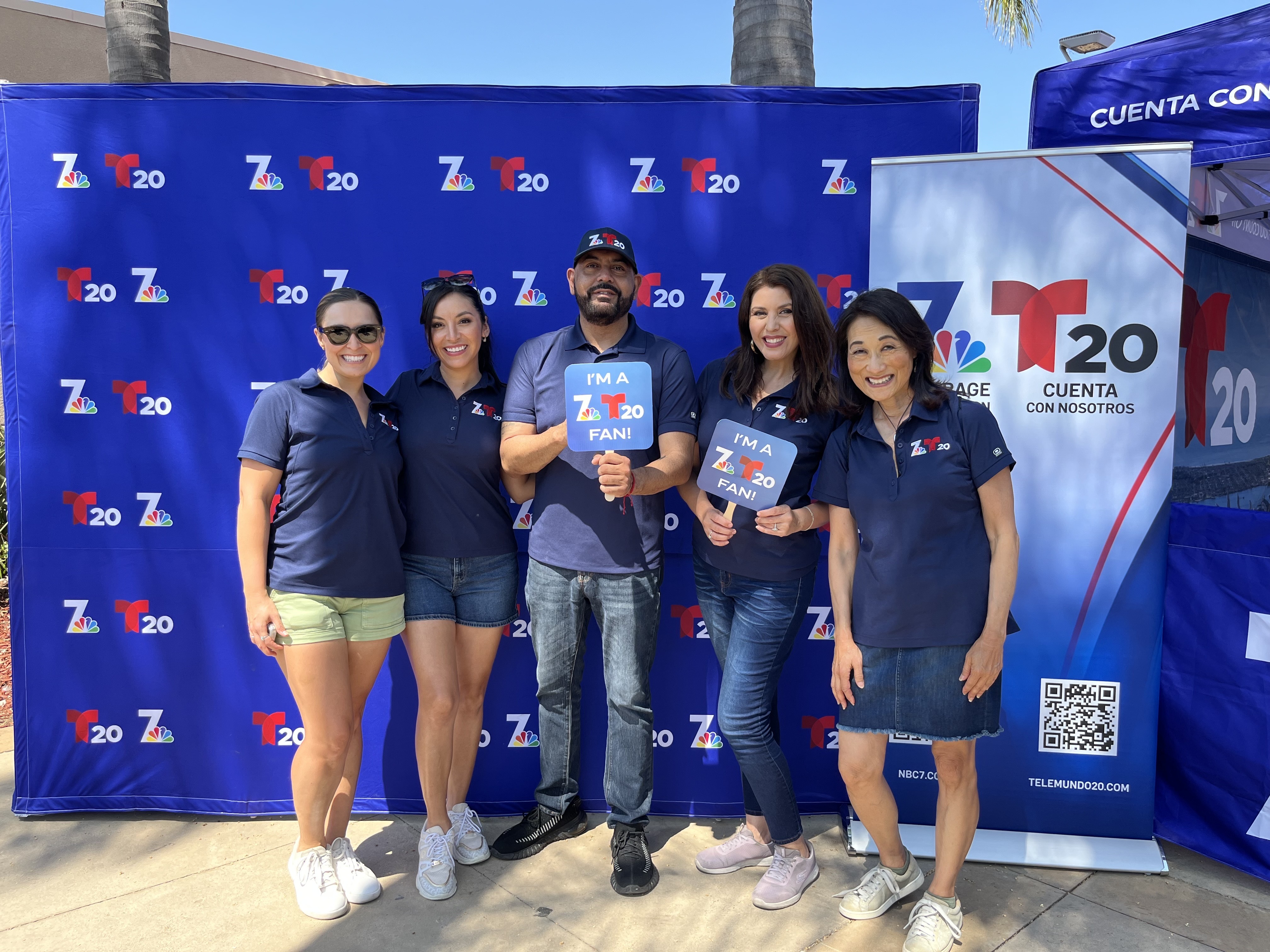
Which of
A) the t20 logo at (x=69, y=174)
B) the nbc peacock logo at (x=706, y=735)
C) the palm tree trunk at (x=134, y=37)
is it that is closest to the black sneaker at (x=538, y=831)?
the nbc peacock logo at (x=706, y=735)

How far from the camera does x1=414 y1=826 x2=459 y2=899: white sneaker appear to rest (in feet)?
9.02

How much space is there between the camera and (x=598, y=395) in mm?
2514

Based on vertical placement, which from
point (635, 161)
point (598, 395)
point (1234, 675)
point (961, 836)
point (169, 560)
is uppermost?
point (635, 161)

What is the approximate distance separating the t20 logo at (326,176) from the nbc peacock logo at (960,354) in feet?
7.70

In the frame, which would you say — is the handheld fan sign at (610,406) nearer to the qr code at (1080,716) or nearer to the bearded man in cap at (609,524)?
the bearded man in cap at (609,524)

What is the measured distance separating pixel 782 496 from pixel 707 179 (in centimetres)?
138

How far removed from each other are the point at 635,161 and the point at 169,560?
247 cm

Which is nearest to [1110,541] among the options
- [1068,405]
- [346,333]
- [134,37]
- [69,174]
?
[1068,405]

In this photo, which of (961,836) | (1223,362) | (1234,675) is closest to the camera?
(961,836)

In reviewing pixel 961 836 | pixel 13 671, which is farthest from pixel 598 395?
pixel 13 671

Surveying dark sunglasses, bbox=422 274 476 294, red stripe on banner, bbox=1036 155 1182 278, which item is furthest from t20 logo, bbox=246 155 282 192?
red stripe on banner, bbox=1036 155 1182 278

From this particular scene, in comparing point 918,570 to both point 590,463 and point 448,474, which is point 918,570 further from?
point 448,474

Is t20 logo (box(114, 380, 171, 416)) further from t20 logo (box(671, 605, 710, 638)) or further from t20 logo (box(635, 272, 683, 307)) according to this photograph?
t20 logo (box(671, 605, 710, 638))

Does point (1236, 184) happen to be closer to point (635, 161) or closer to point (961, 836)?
point (635, 161)
